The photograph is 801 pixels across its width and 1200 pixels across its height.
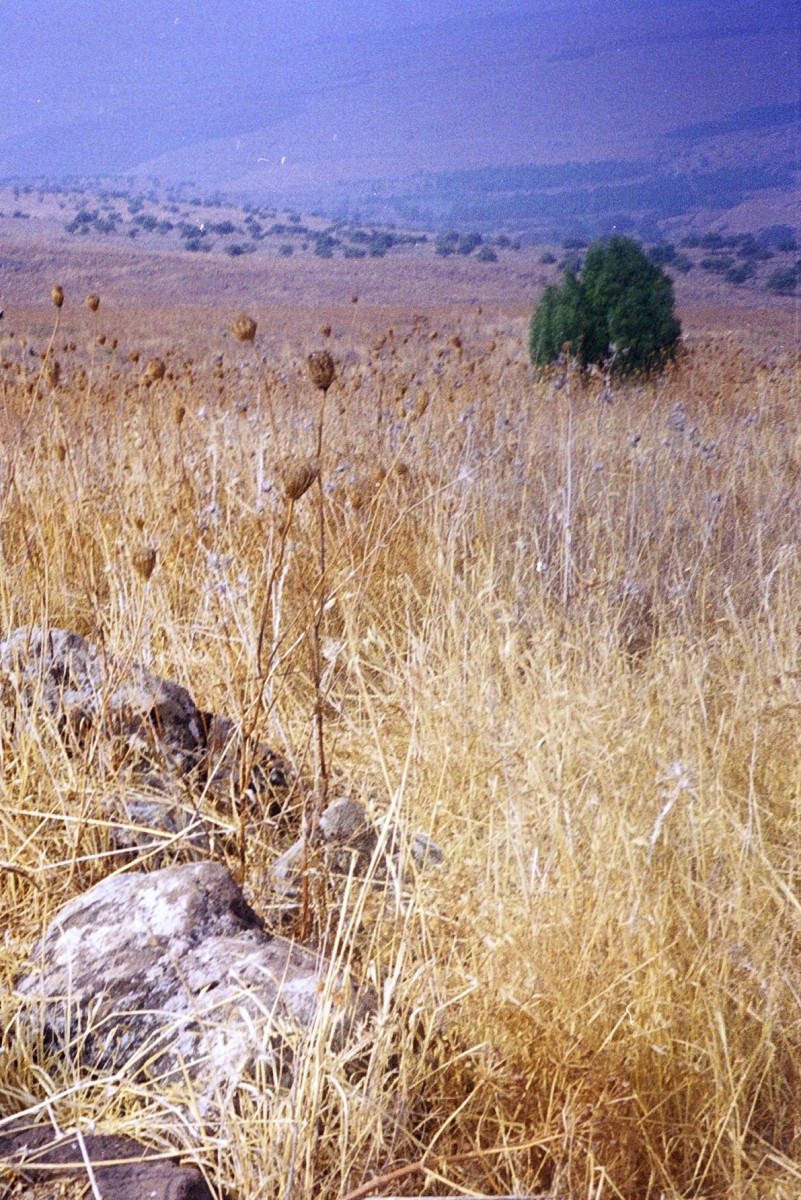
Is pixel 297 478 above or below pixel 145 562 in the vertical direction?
above

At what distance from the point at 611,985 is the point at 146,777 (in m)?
1.20

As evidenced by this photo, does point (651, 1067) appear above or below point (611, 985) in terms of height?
below

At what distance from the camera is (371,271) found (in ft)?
103

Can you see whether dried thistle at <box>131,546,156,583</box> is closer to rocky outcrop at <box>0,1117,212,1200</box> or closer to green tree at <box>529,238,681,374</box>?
rocky outcrop at <box>0,1117,212,1200</box>

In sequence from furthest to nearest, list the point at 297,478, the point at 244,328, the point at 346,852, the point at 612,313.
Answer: the point at 612,313
the point at 346,852
the point at 244,328
the point at 297,478

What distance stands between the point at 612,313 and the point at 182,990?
959cm

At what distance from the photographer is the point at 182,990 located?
1.65m

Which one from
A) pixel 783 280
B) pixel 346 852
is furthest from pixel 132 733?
pixel 783 280

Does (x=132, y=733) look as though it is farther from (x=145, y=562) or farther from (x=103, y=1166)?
(x=103, y=1166)

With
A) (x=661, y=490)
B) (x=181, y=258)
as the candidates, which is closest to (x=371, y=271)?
(x=181, y=258)

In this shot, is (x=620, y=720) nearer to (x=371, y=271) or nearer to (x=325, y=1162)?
(x=325, y=1162)

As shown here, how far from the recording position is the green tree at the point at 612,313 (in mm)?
10289

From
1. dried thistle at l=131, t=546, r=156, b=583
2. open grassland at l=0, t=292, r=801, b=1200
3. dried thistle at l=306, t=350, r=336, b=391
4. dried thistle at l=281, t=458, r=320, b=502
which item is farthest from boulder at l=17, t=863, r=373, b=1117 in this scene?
dried thistle at l=306, t=350, r=336, b=391

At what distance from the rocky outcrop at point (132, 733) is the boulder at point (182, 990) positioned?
0.32 m
